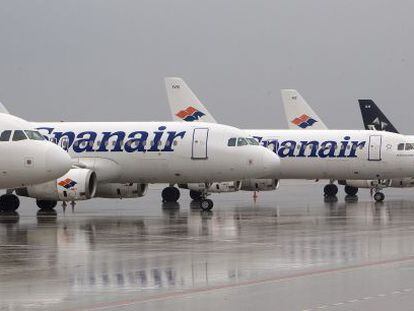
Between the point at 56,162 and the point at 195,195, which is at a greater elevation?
the point at 56,162

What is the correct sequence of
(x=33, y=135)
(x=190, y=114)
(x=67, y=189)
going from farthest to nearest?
(x=190, y=114)
(x=67, y=189)
(x=33, y=135)

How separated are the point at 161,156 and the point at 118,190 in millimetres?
2536

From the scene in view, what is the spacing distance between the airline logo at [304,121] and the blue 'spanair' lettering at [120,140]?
118 ft

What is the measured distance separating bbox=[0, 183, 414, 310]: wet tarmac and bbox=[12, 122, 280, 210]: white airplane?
614cm

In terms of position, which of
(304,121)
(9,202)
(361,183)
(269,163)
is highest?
(304,121)

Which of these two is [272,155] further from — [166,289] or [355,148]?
[166,289]

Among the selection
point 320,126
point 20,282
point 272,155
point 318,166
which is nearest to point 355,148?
point 318,166

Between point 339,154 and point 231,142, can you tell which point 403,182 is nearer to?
point 339,154

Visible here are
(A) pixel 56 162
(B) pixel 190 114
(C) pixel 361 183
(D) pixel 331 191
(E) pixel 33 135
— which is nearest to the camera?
(A) pixel 56 162

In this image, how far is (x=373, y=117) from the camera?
82.6 metres

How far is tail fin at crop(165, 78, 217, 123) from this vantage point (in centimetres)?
7838

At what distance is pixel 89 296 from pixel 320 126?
2597 inches

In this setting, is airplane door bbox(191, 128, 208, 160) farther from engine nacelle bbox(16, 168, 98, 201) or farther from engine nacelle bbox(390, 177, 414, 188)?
engine nacelle bbox(390, 177, 414, 188)

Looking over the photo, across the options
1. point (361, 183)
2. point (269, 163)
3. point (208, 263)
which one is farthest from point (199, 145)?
point (208, 263)
